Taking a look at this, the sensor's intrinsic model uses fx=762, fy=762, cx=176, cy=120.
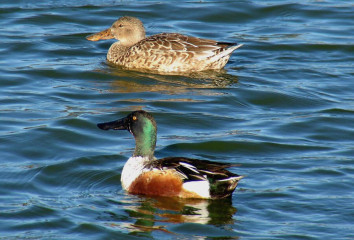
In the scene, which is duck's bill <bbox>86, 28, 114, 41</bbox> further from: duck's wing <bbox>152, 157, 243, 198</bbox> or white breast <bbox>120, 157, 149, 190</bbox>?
duck's wing <bbox>152, 157, 243, 198</bbox>

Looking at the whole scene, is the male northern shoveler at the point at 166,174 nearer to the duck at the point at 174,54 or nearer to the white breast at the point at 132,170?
the white breast at the point at 132,170

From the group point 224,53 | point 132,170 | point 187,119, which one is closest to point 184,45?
point 224,53

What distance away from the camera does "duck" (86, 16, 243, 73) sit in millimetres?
12500

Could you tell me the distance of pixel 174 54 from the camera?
12.5 metres

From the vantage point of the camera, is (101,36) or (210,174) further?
(101,36)

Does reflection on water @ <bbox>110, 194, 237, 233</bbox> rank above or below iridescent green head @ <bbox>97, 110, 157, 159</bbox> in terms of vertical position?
below

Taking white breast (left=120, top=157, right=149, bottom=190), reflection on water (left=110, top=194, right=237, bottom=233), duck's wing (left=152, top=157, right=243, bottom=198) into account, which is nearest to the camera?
reflection on water (left=110, top=194, right=237, bottom=233)

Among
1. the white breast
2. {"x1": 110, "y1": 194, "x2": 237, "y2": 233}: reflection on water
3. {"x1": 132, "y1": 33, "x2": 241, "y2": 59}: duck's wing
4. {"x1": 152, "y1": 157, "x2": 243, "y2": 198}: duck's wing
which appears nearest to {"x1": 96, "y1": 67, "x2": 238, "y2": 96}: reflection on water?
{"x1": 132, "y1": 33, "x2": 241, "y2": 59}: duck's wing

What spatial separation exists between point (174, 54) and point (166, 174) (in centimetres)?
505

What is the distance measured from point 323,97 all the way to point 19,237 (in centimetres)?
605

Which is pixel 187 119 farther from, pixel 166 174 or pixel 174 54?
pixel 166 174

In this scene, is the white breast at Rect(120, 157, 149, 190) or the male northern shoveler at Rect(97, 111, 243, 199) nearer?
the male northern shoveler at Rect(97, 111, 243, 199)

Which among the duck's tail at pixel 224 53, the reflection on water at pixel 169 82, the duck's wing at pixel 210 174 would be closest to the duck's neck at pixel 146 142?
the duck's wing at pixel 210 174

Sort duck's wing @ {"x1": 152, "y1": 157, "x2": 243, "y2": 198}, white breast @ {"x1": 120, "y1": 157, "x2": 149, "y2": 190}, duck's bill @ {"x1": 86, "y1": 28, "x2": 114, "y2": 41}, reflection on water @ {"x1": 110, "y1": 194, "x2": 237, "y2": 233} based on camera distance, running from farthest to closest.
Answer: duck's bill @ {"x1": 86, "y1": 28, "x2": 114, "y2": 41} → white breast @ {"x1": 120, "y1": 157, "x2": 149, "y2": 190} → duck's wing @ {"x1": 152, "y1": 157, "x2": 243, "y2": 198} → reflection on water @ {"x1": 110, "y1": 194, "x2": 237, "y2": 233}
